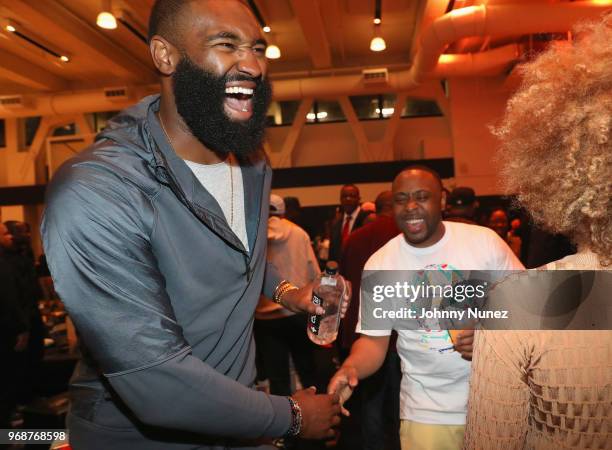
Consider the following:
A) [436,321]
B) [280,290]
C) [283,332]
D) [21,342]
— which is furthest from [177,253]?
[21,342]

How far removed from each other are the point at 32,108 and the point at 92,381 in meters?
13.4

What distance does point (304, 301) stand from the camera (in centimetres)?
192

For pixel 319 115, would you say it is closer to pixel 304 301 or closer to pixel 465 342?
pixel 304 301

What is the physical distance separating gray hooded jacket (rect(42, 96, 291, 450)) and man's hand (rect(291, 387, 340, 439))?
0.08 metres

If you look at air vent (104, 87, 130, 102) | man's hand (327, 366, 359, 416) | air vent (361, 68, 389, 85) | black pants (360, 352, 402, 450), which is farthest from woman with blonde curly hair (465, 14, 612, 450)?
air vent (104, 87, 130, 102)

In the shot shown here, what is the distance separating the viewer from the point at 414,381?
2.30 meters

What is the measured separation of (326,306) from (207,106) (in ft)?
2.70

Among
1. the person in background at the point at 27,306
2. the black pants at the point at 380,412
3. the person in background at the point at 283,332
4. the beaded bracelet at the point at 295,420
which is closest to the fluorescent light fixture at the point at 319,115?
the person in background at the point at 27,306

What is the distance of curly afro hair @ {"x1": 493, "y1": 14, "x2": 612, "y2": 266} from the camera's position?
120 cm

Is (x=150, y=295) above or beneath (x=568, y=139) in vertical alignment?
beneath

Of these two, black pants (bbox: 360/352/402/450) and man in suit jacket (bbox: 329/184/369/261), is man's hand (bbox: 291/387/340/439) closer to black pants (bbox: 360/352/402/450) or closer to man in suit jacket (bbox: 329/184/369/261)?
black pants (bbox: 360/352/402/450)

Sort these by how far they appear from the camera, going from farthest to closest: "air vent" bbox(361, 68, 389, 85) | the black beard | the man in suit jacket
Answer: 1. "air vent" bbox(361, 68, 389, 85)
2. the man in suit jacket
3. the black beard

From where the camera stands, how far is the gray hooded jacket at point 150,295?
4.01 ft

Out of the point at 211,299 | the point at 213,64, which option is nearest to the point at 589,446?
the point at 211,299
